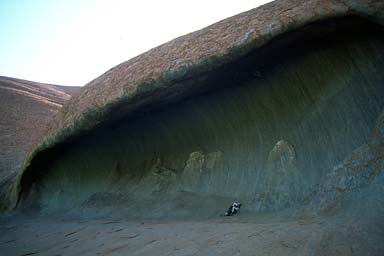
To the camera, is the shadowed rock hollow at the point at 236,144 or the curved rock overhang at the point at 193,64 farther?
the curved rock overhang at the point at 193,64

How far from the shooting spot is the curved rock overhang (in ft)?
11.0

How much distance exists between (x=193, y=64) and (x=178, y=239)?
1976mm

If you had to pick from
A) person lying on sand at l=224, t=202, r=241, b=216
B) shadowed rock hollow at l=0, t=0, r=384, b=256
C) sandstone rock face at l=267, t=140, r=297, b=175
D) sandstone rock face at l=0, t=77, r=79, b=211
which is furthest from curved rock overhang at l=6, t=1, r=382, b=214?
sandstone rock face at l=0, t=77, r=79, b=211

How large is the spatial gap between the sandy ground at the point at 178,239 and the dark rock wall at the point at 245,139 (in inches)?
26.9

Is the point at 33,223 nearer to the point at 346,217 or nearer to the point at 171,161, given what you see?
the point at 171,161

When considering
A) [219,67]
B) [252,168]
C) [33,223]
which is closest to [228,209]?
[252,168]

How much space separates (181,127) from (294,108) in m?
1.75

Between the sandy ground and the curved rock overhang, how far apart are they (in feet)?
5.09

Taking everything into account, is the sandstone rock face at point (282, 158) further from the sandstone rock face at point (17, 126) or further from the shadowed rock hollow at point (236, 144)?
the sandstone rock face at point (17, 126)

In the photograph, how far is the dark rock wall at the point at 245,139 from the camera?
3.40 metres

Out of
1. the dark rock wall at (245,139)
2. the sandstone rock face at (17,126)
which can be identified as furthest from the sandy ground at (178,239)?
the sandstone rock face at (17,126)

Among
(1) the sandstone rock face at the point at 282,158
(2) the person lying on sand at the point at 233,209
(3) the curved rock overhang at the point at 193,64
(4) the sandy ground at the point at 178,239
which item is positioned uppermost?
(3) the curved rock overhang at the point at 193,64

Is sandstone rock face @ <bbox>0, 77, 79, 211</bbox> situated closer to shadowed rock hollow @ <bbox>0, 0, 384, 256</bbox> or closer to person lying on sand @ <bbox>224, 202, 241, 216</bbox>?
shadowed rock hollow @ <bbox>0, 0, 384, 256</bbox>

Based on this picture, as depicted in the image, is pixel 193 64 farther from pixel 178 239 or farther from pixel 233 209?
pixel 178 239
